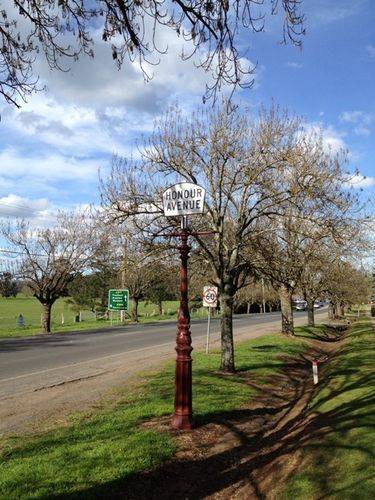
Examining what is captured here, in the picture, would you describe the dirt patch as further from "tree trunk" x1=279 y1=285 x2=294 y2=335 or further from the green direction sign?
the green direction sign

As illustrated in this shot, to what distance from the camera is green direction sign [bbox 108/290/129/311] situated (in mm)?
39969

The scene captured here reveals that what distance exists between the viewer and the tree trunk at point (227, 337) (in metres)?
13.4

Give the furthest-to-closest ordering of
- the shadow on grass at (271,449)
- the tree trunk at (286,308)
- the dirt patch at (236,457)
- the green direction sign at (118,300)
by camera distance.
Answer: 1. the green direction sign at (118,300)
2. the tree trunk at (286,308)
3. the dirt patch at (236,457)
4. the shadow on grass at (271,449)

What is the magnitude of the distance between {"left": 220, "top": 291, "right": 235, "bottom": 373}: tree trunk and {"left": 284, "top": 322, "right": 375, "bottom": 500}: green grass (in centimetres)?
356

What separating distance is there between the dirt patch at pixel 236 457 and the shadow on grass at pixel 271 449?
0.01 meters

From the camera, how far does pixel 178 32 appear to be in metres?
4.60

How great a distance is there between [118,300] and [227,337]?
27678mm

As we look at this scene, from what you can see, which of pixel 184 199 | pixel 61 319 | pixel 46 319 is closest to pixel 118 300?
pixel 46 319

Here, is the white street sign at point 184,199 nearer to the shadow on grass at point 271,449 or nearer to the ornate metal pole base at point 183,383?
the ornate metal pole base at point 183,383

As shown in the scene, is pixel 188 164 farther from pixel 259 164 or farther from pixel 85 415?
pixel 85 415

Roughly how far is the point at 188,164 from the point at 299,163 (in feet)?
9.31

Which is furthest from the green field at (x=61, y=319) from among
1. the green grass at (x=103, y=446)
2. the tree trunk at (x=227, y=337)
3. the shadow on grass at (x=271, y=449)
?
the shadow on grass at (x=271, y=449)

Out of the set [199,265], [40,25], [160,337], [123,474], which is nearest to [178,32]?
[40,25]

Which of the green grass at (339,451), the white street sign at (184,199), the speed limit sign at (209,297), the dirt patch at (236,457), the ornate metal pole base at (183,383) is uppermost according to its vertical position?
the white street sign at (184,199)
